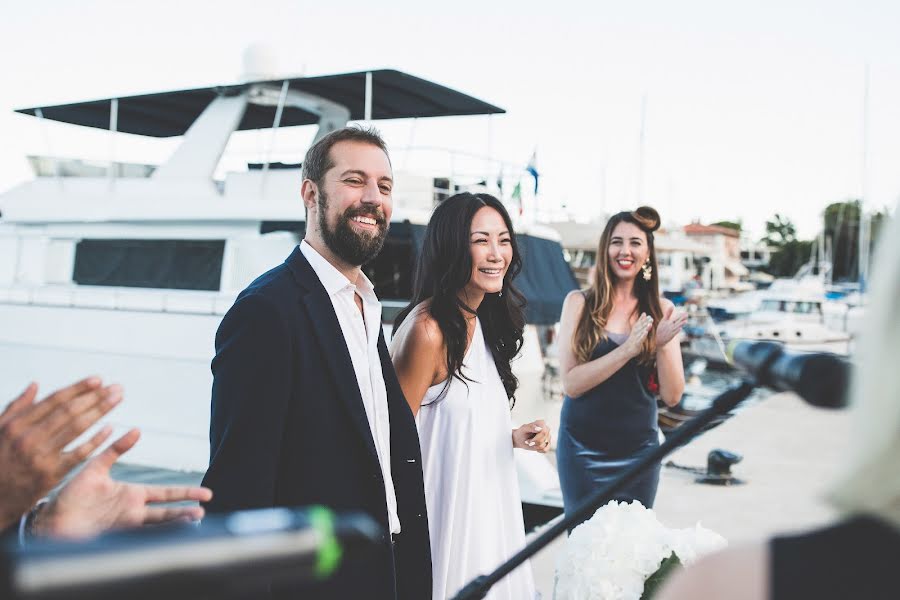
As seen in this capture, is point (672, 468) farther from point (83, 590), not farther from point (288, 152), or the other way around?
Result: point (83, 590)

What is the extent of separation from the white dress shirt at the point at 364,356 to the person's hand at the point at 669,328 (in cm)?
172

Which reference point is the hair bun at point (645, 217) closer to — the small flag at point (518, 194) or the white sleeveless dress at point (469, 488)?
the white sleeveless dress at point (469, 488)

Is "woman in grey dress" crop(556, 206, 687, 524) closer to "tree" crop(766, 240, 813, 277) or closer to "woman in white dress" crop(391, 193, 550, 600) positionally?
"woman in white dress" crop(391, 193, 550, 600)

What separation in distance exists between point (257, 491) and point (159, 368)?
8.61 m

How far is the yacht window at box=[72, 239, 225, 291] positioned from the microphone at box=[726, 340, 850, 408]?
32.2ft

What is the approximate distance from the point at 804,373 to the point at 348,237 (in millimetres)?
1775

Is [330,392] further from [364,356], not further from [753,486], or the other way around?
[753,486]

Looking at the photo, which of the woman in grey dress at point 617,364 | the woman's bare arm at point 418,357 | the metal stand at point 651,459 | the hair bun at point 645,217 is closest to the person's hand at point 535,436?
the woman's bare arm at point 418,357

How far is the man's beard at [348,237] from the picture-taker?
8.20 ft

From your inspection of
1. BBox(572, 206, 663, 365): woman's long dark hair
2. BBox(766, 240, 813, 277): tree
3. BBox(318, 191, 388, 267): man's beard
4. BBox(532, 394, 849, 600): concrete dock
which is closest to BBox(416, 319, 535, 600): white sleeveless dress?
BBox(318, 191, 388, 267): man's beard

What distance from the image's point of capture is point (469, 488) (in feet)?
9.32

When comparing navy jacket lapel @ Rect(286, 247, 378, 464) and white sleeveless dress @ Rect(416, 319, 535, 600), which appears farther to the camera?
white sleeveless dress @ Rect(416, 319, 535, 600)

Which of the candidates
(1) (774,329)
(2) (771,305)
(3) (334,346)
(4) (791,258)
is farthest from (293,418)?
(4) (791,258)

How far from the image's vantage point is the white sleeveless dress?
2818 mm
